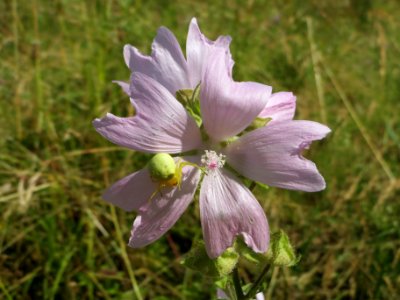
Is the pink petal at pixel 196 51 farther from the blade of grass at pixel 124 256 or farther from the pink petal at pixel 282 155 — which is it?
the blade of grass at pixel 124 256

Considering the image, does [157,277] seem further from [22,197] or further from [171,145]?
[171,145]

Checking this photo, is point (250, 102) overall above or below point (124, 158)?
above

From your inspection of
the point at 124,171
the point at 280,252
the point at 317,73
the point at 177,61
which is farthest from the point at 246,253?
the point at 317,73

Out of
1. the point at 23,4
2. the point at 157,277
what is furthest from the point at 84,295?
the point at 23,4

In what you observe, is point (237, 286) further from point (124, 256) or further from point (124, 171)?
point (124, 171)

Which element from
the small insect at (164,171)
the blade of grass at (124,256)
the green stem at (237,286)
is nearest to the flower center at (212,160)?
the small insect at (164,171)

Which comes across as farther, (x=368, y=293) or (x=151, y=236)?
(x=368, y=293)

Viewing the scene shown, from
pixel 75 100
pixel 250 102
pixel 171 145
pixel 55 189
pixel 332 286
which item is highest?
pixel 250 102
